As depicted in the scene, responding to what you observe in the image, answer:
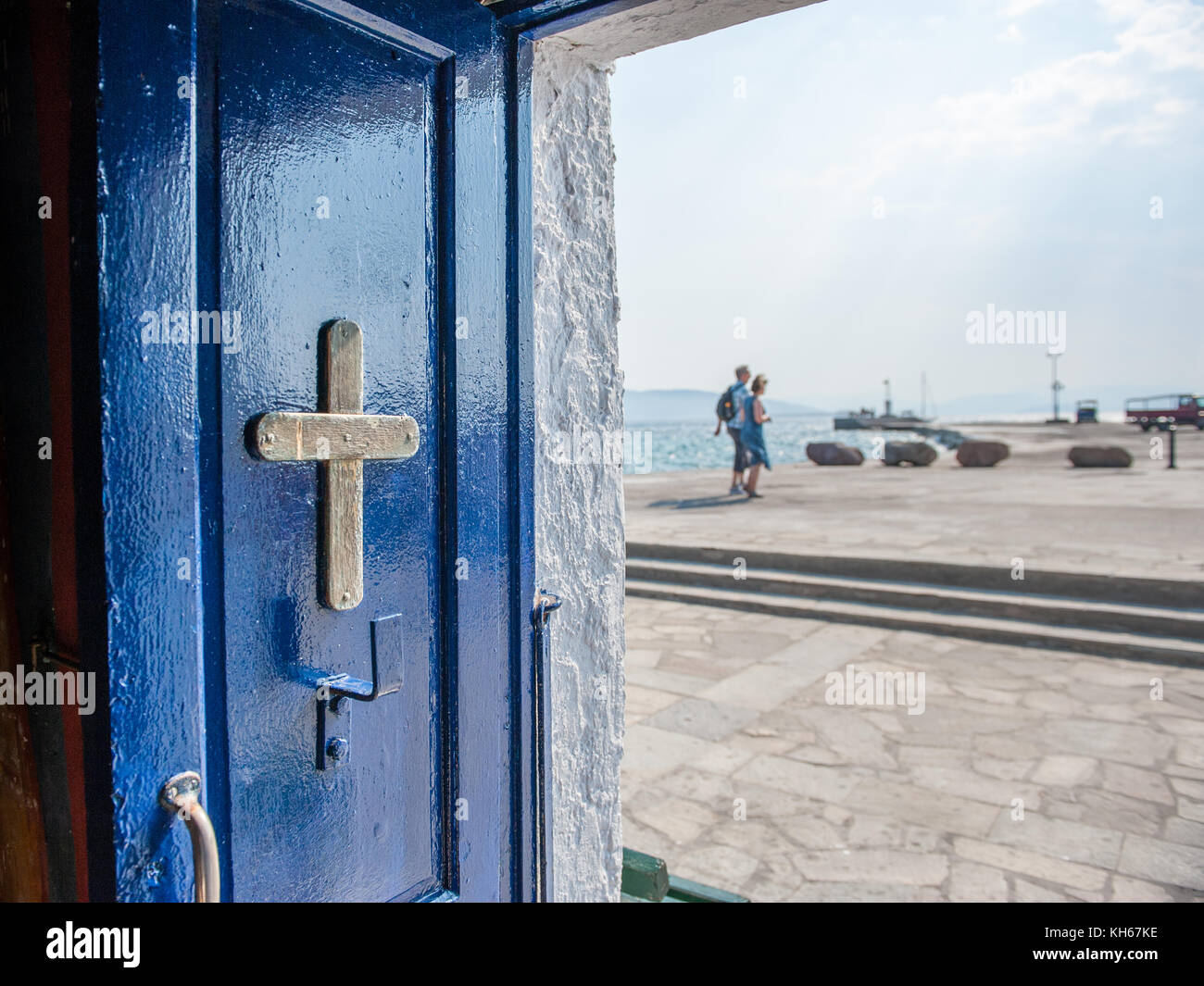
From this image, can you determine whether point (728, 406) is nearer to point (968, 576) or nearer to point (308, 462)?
point (968, 576)

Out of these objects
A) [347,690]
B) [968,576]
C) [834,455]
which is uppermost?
[834,455]

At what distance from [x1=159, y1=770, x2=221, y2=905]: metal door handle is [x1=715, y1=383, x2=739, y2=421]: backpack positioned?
32.4ft

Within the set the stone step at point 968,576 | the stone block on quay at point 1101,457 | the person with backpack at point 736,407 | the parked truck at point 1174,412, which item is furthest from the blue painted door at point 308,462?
the parked truck at point 1174,412

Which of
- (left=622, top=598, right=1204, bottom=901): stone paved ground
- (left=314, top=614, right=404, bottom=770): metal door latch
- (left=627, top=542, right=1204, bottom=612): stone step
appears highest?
(left=314, top=614, right=404, bottom=770): metal door latch

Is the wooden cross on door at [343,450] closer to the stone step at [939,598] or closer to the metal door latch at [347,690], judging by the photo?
the metal door latch at [347,690]

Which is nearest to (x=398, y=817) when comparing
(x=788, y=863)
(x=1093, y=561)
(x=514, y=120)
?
(x=514, y=120)

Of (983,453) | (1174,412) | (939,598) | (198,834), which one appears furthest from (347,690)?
(1174,412)

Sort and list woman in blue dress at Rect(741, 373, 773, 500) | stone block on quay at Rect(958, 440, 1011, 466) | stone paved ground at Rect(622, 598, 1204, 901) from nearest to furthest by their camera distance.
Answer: stone paved ground at Rect(622, 598, 1204, 901) < woman in blue dress at Rect(741, 373, 773, 500) < stone block on quay at Rect(958, 440, 1011, 466)

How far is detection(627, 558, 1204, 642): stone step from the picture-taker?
5.19 m

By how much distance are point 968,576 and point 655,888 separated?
181 inches

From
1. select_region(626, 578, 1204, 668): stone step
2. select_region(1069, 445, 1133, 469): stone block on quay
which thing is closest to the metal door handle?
select_region(626, 578, 1204, 668): stone step

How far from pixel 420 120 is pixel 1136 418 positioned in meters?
38.1

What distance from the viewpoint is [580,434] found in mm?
1917

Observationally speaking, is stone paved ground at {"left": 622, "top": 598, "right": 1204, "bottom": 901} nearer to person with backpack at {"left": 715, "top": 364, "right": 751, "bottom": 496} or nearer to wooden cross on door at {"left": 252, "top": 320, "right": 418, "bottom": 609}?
wooden cross on door at {"left": 252, "top": 320, "right": 418, "bottom": 609}
